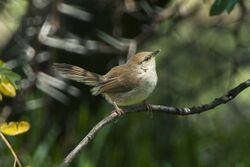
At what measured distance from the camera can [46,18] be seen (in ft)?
14.9

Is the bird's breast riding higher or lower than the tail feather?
lower

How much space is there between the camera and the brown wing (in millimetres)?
3857

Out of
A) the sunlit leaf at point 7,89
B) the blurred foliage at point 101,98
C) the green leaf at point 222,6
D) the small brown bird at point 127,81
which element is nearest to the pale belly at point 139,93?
the small brown bird at point 127,81

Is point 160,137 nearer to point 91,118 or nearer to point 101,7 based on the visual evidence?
point 91,118

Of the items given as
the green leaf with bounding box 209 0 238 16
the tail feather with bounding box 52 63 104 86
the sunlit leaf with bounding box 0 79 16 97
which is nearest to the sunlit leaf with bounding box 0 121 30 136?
the sunlit leaf with bounding box 0 79 16 97

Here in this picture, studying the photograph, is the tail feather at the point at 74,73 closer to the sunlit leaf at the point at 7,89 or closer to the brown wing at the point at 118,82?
the brown wing at the point at 118,82

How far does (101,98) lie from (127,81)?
1753 millimetres

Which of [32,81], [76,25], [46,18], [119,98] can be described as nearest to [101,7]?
[76,25]

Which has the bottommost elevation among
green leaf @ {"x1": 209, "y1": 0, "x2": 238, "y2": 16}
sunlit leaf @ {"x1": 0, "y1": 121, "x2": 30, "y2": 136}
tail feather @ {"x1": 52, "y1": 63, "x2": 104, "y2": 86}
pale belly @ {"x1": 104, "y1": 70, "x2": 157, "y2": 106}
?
pale belly @ {"x1": 104, "y1": 70, "x2": 157, "y2": 106}

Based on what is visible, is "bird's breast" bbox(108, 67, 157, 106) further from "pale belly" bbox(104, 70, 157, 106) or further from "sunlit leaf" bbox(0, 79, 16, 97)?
"sunlit leaf" bbox(0, 79, 16, 97)

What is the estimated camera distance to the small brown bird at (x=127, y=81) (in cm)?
377

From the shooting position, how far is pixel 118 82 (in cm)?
390

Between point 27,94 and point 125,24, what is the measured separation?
1.09 m

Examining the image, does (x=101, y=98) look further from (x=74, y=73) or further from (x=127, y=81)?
(x=74, y=73)
